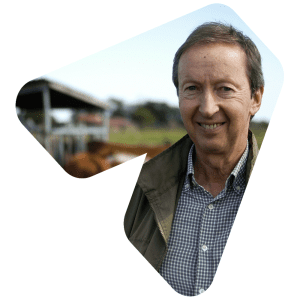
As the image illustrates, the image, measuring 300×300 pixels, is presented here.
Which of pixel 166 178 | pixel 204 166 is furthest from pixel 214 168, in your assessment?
pixel 166 178

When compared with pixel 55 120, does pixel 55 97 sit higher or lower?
higher

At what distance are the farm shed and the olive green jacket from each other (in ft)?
1.03

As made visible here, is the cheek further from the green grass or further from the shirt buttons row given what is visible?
the shirt buttons row

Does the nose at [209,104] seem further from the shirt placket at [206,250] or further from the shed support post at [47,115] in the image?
the shed support post at [47,115]

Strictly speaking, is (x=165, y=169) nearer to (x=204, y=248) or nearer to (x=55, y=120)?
(x=204, y=248)

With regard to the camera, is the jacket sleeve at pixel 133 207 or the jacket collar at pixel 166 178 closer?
the jacket collar at pixel 166 178

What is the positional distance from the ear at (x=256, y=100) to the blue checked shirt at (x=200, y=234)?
0.61 feet

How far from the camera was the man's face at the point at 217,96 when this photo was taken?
1.39 meters

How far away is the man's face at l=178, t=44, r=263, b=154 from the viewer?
1.39 metres

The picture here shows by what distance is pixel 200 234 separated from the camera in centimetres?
147

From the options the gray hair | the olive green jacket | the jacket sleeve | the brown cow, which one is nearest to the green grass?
the olive green jacket

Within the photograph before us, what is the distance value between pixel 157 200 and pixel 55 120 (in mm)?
640

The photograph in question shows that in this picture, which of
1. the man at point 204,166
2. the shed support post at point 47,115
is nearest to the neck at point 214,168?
the man at point 204,166

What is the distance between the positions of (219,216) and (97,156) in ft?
2.13
